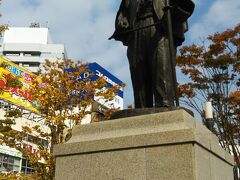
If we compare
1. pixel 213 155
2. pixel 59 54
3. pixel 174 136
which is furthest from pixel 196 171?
pixel 59 54

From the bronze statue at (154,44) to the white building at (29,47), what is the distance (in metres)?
64.7

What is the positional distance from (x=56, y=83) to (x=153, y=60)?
1286cm

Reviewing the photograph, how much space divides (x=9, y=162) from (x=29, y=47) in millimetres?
44036

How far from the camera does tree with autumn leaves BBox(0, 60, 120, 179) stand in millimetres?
15844

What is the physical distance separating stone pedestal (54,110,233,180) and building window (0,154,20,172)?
83.3ft

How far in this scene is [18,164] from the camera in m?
30.5

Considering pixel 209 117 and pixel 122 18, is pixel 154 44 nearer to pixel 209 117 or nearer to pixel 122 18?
pixel 122 18

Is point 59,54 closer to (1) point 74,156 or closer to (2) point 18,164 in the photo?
(2) point 18,164

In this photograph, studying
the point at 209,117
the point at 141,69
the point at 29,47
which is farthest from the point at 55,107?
the point at 29,47

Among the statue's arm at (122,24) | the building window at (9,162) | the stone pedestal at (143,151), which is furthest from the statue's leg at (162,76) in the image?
the building window at (9,162)

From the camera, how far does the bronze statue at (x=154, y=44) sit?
17.8 feet

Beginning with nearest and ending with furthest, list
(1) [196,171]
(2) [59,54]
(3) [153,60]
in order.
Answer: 1. (1) [196,171]
2. (3) [153,60]
3. (2) [59,54]

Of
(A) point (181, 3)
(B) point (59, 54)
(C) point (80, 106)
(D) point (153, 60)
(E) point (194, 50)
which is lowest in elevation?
(D) point (153, 60)

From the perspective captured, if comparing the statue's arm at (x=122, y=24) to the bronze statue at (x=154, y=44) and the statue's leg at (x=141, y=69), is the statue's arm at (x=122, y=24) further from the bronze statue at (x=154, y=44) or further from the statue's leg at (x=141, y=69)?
the statue's leg at (x=141, y=69)
